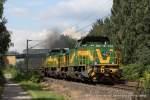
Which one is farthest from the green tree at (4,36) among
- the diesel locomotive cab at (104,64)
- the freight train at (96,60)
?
the diesel locomotive cab at (104,64)

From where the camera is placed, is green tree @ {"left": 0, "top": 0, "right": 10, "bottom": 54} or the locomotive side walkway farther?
green tree @ {"left": 0, "top": 0, "right": 10, "bottom": 54}

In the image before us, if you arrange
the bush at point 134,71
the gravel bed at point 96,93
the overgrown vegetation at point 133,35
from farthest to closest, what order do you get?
the overgrown vegetation at point 133,35 < the bush at point 134,71 < the gravel bed at point 96,93

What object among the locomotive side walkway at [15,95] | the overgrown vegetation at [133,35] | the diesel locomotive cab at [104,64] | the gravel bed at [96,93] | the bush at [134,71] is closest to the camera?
the gravel bed at [96,93]

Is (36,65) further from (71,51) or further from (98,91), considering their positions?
(98,91)

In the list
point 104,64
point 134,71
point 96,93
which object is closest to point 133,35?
point 134,71

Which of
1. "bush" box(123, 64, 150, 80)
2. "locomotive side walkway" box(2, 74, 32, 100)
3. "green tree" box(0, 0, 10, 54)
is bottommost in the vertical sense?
"locomotive side walkway" box(2, 74, 32, 100)

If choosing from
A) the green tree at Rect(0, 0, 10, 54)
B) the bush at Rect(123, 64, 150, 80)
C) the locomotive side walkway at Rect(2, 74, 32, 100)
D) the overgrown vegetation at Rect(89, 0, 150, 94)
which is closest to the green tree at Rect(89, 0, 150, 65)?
the overgrown vegetation at Rect(89, 0, 150, 94)

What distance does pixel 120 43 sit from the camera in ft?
197

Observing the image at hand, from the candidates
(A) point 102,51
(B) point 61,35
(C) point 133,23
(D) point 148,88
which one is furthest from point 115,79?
(B) point 61,35

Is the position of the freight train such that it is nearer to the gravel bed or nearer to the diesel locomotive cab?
the diesel locomotive cab

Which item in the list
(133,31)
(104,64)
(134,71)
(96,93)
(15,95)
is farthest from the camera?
(133,31)

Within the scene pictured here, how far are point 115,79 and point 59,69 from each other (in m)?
14.2

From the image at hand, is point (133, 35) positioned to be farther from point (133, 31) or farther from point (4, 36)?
point (4, 36)

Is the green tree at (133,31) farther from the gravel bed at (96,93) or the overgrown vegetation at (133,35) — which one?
the gravel bed at (96,93)
